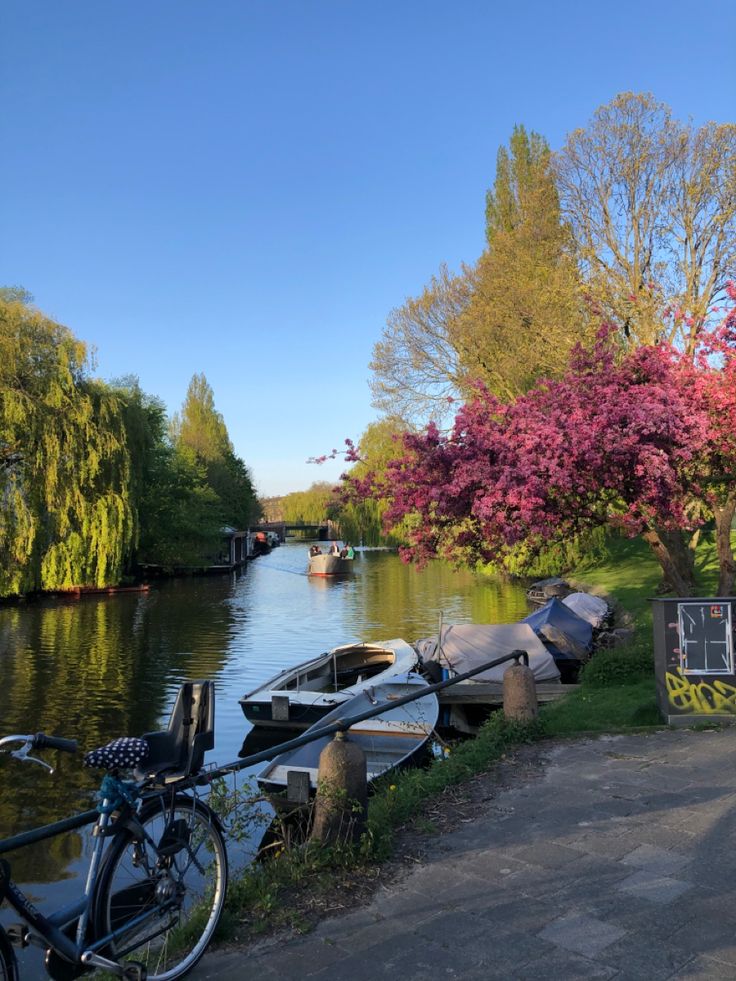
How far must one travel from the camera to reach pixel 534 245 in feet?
89.1

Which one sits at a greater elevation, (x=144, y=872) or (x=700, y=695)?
(x=144, y=872)

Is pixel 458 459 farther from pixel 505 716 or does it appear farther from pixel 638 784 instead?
pixel 638 784

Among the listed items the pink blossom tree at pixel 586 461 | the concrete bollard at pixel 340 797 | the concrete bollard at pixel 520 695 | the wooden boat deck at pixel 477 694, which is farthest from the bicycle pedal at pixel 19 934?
the wooden boat deck at pixel 477 694

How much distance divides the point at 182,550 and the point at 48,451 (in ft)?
67.7

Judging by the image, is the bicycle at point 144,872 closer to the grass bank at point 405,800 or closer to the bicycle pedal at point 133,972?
the bicycle pedal at point 133,972

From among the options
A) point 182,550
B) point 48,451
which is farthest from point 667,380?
point 182,550

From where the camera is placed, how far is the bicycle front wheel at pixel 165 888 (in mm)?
3330

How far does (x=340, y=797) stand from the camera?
181 inches

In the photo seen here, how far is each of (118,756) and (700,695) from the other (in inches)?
244

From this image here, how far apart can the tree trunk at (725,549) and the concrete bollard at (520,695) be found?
15.3 feet

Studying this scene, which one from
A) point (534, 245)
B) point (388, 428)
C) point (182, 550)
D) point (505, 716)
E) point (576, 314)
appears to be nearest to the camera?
point (505, 716)

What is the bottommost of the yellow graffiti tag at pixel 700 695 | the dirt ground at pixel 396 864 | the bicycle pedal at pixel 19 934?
the dirt ground at pixel 396 864

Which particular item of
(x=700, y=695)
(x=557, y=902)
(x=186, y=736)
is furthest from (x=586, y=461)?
(x=186, y=736)

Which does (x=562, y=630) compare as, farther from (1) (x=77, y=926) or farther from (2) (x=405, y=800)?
(1) (x=77, y=926)
